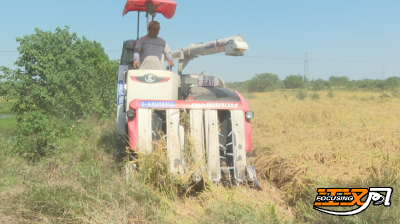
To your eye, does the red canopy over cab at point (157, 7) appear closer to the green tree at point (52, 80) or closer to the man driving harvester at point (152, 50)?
the man driving harvester at point (152, 50)

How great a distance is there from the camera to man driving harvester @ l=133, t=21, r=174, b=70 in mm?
A: 6250

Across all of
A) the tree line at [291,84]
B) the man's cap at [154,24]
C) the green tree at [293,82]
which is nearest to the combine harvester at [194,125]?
the man's cap at [154,24]

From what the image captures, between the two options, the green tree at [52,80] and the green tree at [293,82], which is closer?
the green tree at [52,80]

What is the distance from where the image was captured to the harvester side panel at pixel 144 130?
4746 millimetres

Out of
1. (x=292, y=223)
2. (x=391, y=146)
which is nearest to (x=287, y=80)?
(x=391, y=146)

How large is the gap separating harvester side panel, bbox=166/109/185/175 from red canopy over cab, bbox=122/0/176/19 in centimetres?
253

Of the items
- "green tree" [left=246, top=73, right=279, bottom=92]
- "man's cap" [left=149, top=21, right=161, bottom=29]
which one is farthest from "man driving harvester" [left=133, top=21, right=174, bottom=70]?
"green tree" [left=246, top=73, right=279, bottom=92]

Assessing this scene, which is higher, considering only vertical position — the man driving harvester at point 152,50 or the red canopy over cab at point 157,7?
the red canopy over cab at point 157,7

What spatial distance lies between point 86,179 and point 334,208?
9.35ft

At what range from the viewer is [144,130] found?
4.79m

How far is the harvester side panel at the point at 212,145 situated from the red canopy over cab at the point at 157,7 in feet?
8.59

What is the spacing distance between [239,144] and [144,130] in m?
1.29

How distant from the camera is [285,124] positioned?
906 centimetres

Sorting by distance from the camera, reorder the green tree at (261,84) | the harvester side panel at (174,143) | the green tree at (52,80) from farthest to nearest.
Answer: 1. the green tree at (261,84)
2. the green tree at (52,80)
3. the harvester side panel at (174,143)
